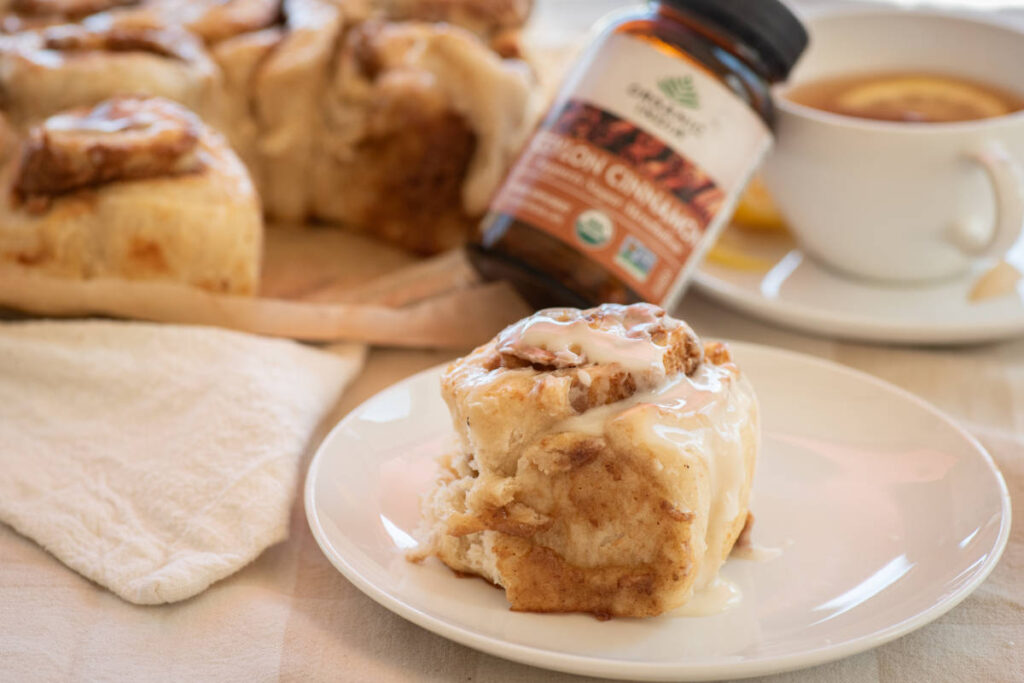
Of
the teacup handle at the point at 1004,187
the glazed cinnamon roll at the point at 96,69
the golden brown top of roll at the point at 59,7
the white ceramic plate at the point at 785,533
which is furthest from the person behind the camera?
the golden brown top of roll at the point at 59,7

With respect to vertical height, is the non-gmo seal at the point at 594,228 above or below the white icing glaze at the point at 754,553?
below

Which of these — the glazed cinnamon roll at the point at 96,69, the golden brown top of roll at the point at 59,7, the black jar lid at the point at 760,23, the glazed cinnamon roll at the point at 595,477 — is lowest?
the golden brown top of roll at the point at 59,7

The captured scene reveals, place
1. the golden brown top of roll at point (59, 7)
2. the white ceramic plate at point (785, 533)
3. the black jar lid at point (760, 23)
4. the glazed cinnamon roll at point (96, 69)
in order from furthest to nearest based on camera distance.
A: the golden brown top of roll at point (59, 7), the glazed cinnamon roll at point (96, 69), the black jar lid at point (760, 23), the white ceramic plate at point (785, 533)

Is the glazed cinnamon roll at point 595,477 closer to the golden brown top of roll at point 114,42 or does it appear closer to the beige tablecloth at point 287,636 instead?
the beige tablecloth at point 287,636

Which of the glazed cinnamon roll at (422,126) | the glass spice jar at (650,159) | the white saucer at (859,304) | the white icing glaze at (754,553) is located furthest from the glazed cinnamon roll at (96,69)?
the white icing glaze at (754,553)

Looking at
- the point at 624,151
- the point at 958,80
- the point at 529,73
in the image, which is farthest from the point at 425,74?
the point at 958,80

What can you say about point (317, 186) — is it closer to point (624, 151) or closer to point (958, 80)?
point (624, 151)

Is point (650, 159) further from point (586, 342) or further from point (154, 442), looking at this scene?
point (154, 442)
